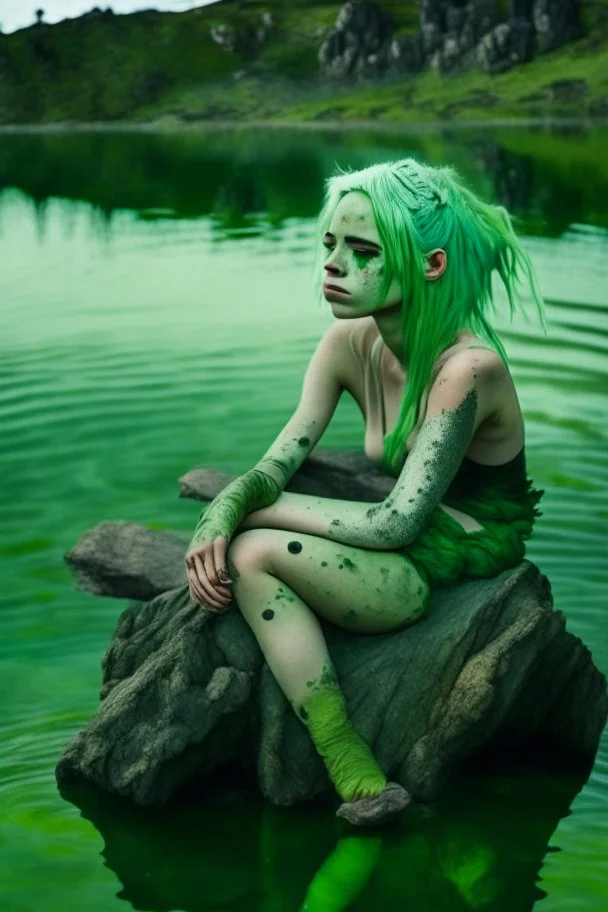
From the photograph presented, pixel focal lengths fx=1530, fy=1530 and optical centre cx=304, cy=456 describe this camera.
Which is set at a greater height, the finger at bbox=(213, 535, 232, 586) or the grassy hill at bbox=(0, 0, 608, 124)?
the finger at bbox=(213, 535, 232, 586)

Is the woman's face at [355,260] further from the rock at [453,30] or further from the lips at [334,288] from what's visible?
the rock at [453,30]

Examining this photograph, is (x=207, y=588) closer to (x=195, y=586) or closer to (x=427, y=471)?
(x=195, y=586)

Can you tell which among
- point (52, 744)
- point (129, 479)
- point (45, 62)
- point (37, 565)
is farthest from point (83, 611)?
point (45, 62)

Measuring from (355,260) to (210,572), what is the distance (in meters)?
1.20

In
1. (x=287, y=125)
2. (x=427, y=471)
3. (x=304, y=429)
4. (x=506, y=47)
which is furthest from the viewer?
(x=506, y=47)

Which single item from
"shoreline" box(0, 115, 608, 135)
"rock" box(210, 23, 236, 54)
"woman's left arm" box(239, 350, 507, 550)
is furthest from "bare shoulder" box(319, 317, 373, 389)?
"rock" box(210, 23, 236, 54)

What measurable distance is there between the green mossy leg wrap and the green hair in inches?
39.0

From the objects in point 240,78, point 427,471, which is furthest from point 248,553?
point 240,78

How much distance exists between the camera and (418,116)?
117 m

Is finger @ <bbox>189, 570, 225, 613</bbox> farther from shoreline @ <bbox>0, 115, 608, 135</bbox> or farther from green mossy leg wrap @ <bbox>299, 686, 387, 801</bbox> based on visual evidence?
shoreline @ <bbox>0, 115, 608, 135</bbox>

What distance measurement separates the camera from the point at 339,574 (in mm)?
5242

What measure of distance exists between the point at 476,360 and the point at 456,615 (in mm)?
897

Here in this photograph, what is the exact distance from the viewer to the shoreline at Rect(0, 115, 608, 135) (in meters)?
93.7

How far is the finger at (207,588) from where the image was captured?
521cm
